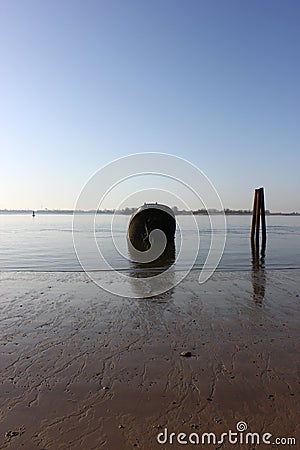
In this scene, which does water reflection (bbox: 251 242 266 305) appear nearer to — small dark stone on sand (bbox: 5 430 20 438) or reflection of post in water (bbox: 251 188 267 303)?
reflection of post in water (bbox: 251 188 267 303)

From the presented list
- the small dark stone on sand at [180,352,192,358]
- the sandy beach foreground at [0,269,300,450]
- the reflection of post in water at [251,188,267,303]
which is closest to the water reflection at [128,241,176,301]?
the sandy beach foreground at [0,269,300,450]

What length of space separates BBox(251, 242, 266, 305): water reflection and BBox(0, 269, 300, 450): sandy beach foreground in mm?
344

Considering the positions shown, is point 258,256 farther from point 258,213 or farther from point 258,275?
point 258,213

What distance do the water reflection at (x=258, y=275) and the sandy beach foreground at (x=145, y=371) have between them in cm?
34

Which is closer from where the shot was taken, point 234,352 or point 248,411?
point 248,411

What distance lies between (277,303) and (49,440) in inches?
256

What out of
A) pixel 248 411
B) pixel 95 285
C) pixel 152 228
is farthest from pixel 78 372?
pixel 152 228

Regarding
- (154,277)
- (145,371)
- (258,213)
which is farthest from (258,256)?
(145,371)

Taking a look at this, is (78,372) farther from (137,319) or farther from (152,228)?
(152,228)

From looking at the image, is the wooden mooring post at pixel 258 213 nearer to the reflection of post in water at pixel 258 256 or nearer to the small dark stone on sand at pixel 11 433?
the reflection of post in water at pixel 258 256

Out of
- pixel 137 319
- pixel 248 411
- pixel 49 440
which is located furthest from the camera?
pixel 137 319

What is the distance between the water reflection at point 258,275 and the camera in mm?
9422

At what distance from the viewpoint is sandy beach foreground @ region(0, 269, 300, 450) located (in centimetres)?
368

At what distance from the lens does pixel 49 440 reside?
11.5 ft
